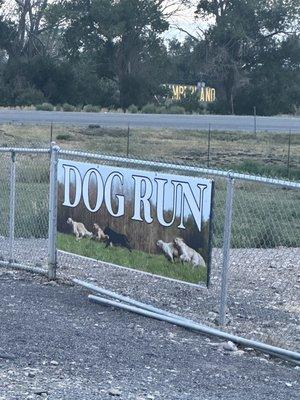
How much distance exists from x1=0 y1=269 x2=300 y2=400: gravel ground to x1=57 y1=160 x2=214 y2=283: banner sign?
1.90ft

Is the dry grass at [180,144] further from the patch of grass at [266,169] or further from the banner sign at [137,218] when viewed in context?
the banner sign at [137,218]

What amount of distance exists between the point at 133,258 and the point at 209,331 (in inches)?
57.8

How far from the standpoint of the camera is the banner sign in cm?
893

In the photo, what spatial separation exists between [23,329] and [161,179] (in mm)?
1856

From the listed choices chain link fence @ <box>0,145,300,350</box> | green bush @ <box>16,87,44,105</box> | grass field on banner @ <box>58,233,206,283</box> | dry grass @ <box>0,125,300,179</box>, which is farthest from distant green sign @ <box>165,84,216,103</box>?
grass field on banner @ <box>58,233,206,283</box>

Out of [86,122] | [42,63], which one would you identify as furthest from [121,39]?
[86,122]

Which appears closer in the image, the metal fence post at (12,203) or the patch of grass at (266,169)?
the metal fence post at (12,203)

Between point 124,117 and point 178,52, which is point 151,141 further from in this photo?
point 178,52

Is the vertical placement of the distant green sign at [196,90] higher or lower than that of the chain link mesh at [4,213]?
higher

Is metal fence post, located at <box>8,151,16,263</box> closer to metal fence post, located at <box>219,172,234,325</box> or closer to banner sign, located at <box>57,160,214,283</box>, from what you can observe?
banner sign, located at <box>57,160,214,283</box>

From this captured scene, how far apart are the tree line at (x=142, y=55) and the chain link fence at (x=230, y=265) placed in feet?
165

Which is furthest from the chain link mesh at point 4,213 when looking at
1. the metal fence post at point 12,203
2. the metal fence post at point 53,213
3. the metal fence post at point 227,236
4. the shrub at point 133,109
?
the shrub at point 133,109

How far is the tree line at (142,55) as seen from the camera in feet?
224

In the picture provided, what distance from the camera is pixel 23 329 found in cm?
846
